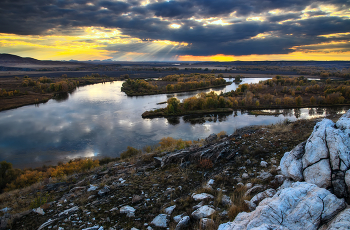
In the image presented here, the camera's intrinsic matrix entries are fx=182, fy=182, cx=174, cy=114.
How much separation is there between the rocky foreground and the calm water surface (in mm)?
16642

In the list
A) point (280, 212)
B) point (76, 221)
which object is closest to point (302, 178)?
point (280, 212)

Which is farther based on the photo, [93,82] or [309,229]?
[93,82]

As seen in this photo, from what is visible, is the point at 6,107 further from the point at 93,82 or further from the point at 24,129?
the point at 93,82

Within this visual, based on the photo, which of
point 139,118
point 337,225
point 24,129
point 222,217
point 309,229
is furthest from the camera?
Answer: point 139,118

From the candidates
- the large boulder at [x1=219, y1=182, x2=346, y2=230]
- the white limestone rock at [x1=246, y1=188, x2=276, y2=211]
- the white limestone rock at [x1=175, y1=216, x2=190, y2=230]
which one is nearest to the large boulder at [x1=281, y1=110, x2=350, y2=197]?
the large boulder at [x1=219, y1=182, x2=346, y2=230]

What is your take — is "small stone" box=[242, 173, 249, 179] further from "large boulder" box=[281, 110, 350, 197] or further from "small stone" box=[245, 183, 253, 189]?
"large boulder" box=[281, 110, 350, 197]

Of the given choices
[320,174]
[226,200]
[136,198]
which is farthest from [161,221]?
[320,174]

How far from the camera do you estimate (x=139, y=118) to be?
127ft

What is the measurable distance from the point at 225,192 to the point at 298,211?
2917 mm

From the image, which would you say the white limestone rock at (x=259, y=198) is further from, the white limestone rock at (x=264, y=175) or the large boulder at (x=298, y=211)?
the white limestone rock at (x=264, y=175)

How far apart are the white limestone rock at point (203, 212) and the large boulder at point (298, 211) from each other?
1.32 metres

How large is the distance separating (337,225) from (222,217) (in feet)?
7.75

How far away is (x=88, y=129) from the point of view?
32.5 metres

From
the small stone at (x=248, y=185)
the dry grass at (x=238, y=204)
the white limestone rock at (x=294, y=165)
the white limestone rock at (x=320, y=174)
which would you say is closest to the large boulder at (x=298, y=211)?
the white limestone rock at (x=320, y=174)
